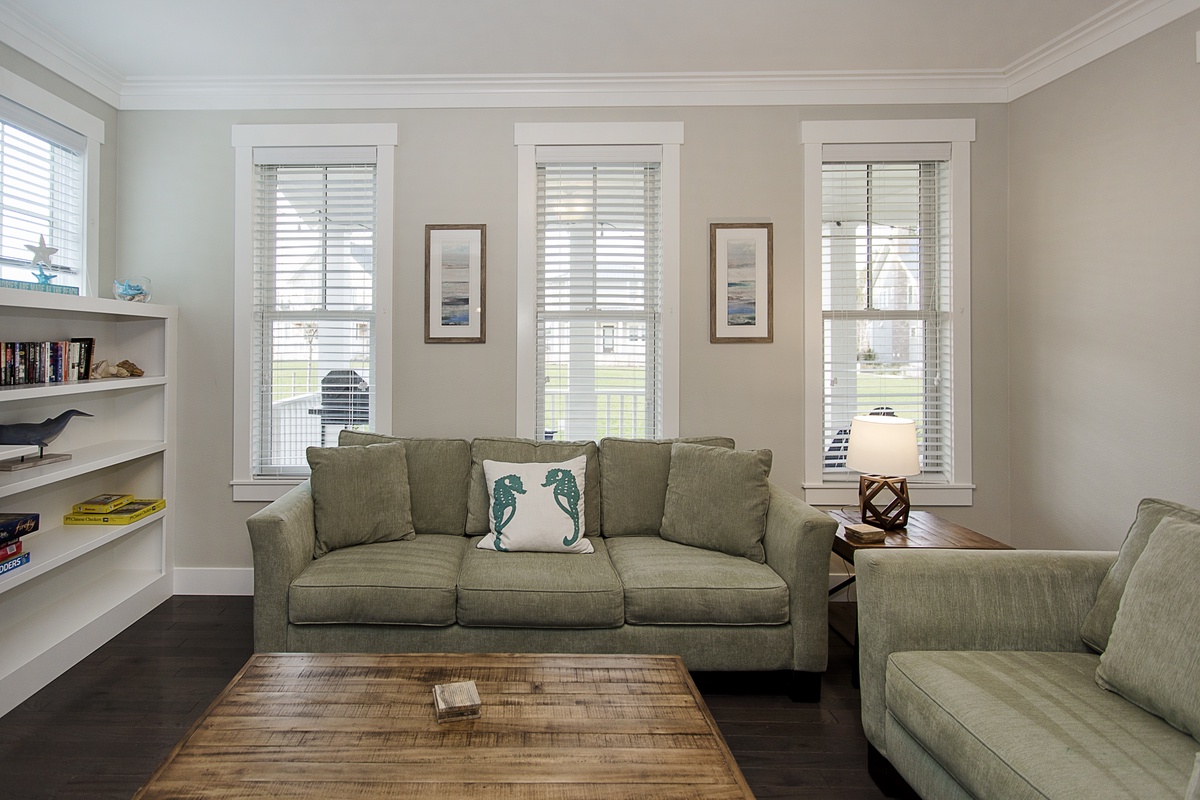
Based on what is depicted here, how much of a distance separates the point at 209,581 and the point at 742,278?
3353mm

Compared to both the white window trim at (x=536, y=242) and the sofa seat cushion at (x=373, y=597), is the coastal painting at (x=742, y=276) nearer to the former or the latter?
the white window trim at (x=536, y=242)

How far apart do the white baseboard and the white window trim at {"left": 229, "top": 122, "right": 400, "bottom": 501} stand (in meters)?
0.50

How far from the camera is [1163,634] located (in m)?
1.48

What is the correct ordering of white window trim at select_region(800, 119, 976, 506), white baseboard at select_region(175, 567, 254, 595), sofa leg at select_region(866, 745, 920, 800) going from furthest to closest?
white baseboard at select_region(175, 567, 254, 595), white window trim at select_region(800, 119, 976, 506), sofa leg at select_region(866, 745, 920, 800)

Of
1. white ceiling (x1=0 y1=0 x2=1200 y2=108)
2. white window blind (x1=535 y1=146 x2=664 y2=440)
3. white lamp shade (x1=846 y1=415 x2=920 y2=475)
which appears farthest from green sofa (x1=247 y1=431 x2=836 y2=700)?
white ceiling (x1=0 y1=0 x2=1200 y2=108)

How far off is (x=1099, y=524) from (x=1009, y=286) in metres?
1.28

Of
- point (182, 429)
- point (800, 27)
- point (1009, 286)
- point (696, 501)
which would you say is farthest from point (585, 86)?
point (182, 429)

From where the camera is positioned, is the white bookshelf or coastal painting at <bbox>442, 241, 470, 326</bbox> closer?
the white bookshelf

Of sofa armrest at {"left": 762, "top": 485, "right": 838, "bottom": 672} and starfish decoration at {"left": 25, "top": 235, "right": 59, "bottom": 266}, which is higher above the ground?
starfish decoration at {"left": 25, "top": 235, "right": 59, "bottom": 266}

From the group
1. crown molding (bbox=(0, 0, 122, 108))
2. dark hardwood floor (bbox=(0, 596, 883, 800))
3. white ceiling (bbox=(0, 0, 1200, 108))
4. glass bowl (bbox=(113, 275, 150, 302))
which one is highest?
white ceiling (bbox=(0, 0, 1200, 108))

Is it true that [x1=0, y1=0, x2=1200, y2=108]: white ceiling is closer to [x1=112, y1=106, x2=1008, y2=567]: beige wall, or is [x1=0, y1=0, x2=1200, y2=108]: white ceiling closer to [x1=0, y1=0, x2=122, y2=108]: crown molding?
[x1=0, y1=0, x2=122, y2=108]: crown molding

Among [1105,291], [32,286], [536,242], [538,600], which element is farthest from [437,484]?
[1105,291]

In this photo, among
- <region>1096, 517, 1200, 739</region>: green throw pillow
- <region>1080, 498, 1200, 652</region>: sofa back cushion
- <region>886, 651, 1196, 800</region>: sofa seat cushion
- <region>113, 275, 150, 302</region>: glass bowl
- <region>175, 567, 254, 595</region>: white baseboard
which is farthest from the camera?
<region>175, 567, 254, 595</region>: white baseboard

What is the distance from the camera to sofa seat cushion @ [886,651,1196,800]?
1238 millimetres
